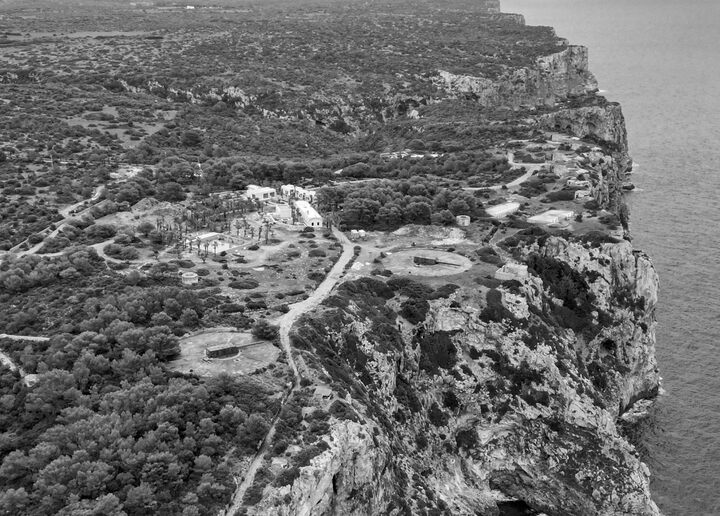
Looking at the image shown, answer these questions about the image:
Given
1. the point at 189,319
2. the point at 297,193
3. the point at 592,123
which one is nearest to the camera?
the point at 189,319

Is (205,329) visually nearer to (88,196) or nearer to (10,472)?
(10,472)

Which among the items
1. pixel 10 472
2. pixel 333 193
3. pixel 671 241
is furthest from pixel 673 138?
pixel 10 472

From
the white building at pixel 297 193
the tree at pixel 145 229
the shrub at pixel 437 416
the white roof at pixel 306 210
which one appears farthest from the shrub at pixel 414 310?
the white building at pixel 297 193

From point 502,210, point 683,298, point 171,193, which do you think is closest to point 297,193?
point 171,193

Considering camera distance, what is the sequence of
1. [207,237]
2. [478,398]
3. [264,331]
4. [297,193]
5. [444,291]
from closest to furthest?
[264,331], [478,398], [444,291], [207,237], [297,193]

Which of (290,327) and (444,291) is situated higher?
(290,327)

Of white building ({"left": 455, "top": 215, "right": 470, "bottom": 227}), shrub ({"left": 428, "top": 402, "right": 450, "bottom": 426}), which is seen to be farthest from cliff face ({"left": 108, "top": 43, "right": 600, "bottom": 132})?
shrub ({"left": 428, "top": 402, "right": 450, "bottom": 426})

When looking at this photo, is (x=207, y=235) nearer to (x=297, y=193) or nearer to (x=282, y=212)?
(x=282, y=212)
